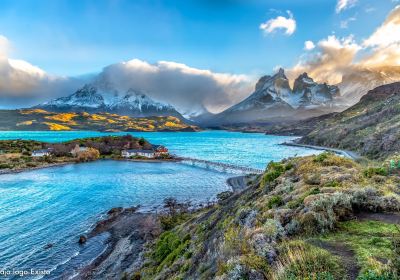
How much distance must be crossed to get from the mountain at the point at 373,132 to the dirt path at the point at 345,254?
58314 mm

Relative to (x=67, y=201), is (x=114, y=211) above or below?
above

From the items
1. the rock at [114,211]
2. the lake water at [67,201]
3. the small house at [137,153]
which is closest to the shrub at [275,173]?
the lake water at [67,201]

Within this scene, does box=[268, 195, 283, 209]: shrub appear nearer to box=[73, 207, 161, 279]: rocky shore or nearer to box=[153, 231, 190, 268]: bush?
box=[153, 231, 190, 268]: bush

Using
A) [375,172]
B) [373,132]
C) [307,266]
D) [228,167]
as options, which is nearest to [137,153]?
[228,167]

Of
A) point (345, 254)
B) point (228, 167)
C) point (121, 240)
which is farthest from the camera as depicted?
point (228, 167)

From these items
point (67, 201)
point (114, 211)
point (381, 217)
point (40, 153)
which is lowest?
point (67, 201)

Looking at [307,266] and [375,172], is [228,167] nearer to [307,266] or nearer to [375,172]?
[375,172]

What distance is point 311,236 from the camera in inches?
353

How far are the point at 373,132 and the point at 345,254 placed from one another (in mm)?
98209

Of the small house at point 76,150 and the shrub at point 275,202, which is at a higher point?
the shrub at point 275,202

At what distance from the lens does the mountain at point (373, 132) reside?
6785cm

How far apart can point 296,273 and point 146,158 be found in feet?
356

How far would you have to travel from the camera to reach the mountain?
67.8 meters

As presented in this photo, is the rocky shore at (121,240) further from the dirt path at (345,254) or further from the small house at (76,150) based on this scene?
the small house at (76,150)
